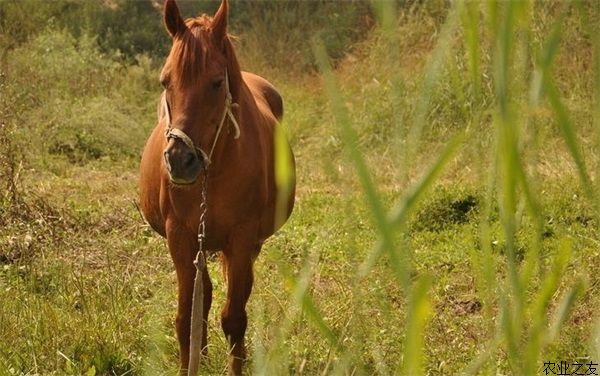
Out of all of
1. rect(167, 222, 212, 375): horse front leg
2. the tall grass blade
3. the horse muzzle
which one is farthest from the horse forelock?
the tall grass blade

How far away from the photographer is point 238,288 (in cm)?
399

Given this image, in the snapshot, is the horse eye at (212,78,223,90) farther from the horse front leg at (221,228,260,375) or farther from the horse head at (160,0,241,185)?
the horse front leg at (221,228,260,375)

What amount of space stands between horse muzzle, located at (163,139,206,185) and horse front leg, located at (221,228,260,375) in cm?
62

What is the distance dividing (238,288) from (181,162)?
2.77ft

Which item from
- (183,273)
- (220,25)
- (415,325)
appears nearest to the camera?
(415,325)

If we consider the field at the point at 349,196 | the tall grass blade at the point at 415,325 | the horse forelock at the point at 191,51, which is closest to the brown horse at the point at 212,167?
the horse forelock at the point at 191,51

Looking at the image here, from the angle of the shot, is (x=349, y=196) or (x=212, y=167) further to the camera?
(x=212, y=167)

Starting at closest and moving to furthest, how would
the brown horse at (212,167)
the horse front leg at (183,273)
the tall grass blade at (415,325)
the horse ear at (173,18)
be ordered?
the tall grass blade at (415,325), the brown horse at (212,167), the horse ear at (173,18), the horse front leg at (183,273)

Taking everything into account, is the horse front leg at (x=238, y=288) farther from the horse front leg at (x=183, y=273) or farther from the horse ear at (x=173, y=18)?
the horse ear at (x=173, y=18)

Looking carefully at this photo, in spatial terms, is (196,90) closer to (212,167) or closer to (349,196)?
(212,167)

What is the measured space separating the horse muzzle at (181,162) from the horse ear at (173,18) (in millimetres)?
560

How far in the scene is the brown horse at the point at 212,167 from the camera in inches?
137

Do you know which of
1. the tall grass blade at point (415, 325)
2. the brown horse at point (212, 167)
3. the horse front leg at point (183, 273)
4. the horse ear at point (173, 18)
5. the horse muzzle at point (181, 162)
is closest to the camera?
the tall grass blade at point (415, 325)

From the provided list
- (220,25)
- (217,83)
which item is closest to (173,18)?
(220,25)
